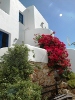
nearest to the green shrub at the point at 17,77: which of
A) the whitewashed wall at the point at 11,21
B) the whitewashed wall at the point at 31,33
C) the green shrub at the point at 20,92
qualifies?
the green shrub at the point at 20,92

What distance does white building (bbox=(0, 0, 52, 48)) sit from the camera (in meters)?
13.8

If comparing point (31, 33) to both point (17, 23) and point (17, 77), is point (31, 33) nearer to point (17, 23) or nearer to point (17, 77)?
point (17, 23)

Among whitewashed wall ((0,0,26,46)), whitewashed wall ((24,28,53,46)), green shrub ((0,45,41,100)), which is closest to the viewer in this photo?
green shrub ((0,45,41,100))

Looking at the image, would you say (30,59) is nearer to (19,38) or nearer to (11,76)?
(11,76)

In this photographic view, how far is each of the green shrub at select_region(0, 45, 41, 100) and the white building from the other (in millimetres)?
4850

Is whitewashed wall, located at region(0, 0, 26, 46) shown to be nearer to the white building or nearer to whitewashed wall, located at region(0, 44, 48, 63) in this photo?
the white building

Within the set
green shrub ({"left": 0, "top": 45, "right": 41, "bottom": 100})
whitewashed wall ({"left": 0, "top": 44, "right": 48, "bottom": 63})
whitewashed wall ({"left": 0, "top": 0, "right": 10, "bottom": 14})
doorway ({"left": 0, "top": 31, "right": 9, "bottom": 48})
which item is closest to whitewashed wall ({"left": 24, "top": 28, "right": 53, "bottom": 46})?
doorway ({"left": 0, "top": 31, "right": 9, "bottom": 48})

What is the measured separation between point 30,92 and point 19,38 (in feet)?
29.3

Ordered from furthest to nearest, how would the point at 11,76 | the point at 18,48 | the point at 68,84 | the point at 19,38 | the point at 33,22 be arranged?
the point at 33,22 → the point at 19,38 → the point at 68,84 → the point at 18,48 → the point at 11,76

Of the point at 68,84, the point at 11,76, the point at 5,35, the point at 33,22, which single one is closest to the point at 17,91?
the point at 11,76

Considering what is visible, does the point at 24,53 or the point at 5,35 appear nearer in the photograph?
the point at 24,53

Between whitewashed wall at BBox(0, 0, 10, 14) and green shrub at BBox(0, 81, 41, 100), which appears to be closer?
green shrub at BBox(0, 81, 41, 100)

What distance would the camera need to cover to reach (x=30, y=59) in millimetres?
9664

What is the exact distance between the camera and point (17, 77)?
8.35m
